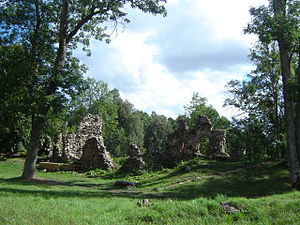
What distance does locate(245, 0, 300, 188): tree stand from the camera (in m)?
14.8

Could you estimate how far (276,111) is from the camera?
2547cm

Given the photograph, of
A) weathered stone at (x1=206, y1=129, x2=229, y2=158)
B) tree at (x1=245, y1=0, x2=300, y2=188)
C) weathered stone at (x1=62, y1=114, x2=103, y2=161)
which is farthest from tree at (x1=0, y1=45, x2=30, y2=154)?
weathered stone at (x1=206, y1=129, x2=229, y2=158)

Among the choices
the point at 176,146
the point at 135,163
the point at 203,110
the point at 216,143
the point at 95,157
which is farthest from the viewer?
the point at 203,110

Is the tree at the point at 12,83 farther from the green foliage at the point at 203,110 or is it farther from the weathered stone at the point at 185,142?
the green foliage at the point at 203,110

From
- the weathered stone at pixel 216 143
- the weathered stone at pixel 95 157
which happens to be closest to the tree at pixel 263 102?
the weathered stone at pixel 216 143

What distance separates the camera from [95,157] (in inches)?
1065

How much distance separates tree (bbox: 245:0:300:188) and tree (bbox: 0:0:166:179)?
535 cm

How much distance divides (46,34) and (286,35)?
12.7 metres

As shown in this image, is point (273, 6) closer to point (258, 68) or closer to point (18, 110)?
point (258, 68)

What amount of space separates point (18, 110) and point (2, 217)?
10718 mm

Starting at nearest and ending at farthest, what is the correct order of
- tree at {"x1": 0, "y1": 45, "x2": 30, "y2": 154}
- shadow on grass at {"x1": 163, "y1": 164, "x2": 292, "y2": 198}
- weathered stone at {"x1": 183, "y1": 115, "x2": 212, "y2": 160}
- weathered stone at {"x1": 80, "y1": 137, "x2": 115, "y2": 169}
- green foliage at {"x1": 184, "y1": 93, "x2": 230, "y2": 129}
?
shadow on grass at {"x1": 163, "y1": 164, "x2": 292, "y2": 198} → tree at {"x1": 0, "y1": 45, "x2": 30, "y2": 154} → weathered stone at {"x1": 183, "y1": 115, "x2": 212, "y2": 160} → weathered stone at {"x1": 80, "y1": 137, "x2": 115, "y2": 169} → green foliage at {"x1": 184, "y1": 93, "x2": 230, "y2": 129}

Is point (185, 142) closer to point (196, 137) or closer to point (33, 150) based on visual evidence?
point (196, 137)

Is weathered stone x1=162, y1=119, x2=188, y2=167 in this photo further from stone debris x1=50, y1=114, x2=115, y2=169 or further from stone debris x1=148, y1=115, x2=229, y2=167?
stone debris x1=50, y1=114, x2=115, y2=169

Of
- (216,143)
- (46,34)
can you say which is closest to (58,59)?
(46,34)
